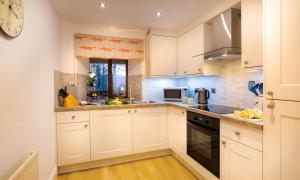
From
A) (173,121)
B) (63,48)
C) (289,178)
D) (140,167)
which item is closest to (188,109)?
(173,121)

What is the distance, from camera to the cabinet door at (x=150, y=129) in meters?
2.75

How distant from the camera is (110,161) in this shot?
2.66 metres

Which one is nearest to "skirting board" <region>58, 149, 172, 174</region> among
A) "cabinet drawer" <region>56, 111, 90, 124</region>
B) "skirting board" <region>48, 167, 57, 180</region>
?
"skirting board" <region>48, 167, 57, 180</region>

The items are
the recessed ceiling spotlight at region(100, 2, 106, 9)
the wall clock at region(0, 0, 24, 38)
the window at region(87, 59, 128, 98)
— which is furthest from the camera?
the window at region(87, 59, 128, 98)

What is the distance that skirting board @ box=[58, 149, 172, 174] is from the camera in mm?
2447

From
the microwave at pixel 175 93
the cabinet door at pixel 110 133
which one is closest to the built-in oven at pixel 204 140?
the microwave at pixel 175 93

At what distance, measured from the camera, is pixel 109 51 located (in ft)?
9.89

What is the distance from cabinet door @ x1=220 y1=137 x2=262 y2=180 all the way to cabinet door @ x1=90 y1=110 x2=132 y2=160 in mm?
1445

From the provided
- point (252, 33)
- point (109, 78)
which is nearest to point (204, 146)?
point (252, 33)

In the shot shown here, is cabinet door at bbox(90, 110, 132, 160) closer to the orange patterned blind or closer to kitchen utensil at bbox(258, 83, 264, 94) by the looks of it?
the orange patterned blind

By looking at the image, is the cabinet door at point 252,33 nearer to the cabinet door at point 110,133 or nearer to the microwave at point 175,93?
the microwave at point 175,93

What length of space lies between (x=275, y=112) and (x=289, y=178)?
17.6 inches

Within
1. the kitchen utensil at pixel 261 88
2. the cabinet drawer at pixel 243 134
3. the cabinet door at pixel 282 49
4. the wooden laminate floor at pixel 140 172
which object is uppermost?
the cabinet door at pixel 282 49

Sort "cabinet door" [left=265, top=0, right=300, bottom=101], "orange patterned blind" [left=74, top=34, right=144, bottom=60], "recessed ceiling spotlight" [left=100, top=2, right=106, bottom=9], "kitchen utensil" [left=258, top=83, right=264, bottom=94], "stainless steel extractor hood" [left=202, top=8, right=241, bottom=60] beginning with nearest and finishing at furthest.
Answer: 1. "cabinet door" [left=265, top=0, right=300, bottom=101]
2. "kitchen utensil" [left=258, top=83, right=264, bottom=94]
3. "stainless steel extractor hood" [left=202, top=8, right=241, bottom=60]
4. "recessed ceiling spotlight" [left=100, top=2, right=106, bottom=9]
5. "orange patterned blind" [left=74, top=34, right=144, bottom=60]
